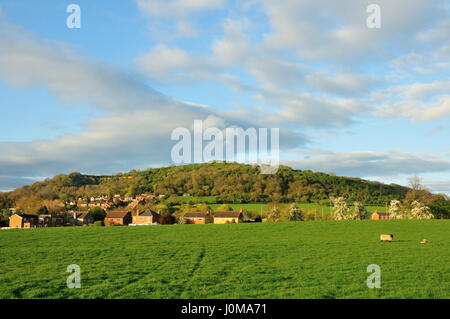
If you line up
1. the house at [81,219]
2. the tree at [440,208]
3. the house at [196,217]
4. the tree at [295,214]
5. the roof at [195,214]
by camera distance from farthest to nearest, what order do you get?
the house at [81,219]
the roof at [195,214]
the house at [196,217]
the tree at [295,214]
the tree at [440,208]

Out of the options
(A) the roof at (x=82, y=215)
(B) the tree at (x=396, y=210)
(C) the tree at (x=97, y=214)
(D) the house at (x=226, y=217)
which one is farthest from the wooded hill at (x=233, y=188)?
(D) the house at (x=226, y=217)

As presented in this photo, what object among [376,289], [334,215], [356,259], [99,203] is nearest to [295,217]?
[334,215]

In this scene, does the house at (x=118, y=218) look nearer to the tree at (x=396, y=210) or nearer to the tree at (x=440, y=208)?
the tree at (x=396, y=210)

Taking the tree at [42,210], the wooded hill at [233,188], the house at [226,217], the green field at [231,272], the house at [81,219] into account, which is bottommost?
the house at [81,219]

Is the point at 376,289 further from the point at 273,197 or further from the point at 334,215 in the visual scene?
the point at 273,197

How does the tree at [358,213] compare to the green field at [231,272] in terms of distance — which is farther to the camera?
the tree at [358,213]

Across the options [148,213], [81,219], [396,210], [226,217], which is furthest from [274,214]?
[81,219]

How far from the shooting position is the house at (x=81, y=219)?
12218cm

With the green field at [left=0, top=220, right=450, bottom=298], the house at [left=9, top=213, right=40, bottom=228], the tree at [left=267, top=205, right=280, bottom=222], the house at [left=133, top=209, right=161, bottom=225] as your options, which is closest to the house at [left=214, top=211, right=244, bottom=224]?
the tree at [left=267, top=205, right=280, bottom=222]

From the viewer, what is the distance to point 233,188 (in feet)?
462

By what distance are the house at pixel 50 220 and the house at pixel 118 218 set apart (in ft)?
52.7
